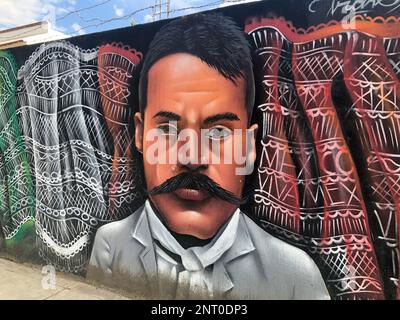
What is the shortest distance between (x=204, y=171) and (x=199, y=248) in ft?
2.23

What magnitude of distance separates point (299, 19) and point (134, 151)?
5.92ft

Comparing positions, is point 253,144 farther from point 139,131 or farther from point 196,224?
point 139,131

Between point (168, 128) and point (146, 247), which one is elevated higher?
point (168, 128)

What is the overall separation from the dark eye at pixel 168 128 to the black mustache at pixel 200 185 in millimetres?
367

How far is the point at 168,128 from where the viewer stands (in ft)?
9.36

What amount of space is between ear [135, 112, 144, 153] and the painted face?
0.11 meters

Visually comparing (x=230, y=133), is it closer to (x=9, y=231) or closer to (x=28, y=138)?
(x=28, y=138)

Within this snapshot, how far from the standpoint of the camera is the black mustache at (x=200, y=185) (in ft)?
9.07

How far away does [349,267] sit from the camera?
2416 mm

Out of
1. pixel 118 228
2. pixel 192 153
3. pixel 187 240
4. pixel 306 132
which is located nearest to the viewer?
pixel 306 132
